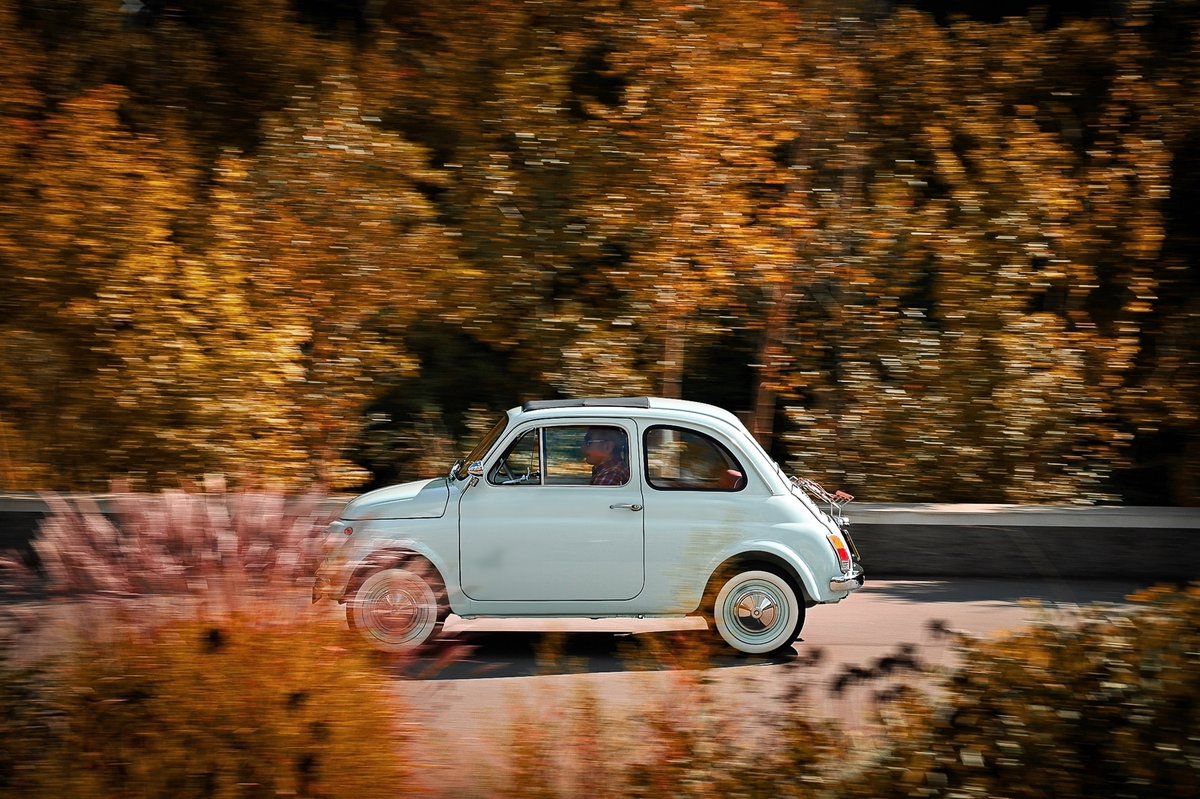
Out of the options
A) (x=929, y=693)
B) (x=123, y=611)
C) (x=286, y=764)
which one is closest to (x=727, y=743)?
(x=929, y=693)

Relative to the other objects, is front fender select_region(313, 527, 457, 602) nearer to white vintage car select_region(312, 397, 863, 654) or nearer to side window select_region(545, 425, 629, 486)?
white vintage car select_region(312, 397, 863, 654)

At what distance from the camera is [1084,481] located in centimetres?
1377

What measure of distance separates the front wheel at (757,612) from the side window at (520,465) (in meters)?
1.47

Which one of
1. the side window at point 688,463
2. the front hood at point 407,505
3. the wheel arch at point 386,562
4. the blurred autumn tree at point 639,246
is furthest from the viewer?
the blurred autumn tree at point 639,246

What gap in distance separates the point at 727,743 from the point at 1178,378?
1153 cm

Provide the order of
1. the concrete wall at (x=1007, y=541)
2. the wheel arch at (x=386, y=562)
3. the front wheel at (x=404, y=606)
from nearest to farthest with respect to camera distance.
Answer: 1. the wheel arch at (x=386, y=562)
2. the front wheel at (x=404, y=606)
3. the concrete wall at (x=1007, y=541)

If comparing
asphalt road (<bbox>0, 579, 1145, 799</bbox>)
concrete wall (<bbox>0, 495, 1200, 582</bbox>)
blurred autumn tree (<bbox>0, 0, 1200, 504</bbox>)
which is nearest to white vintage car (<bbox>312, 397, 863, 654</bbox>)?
asphalt road (<bbox>0, 579, 1145, 799</bbox>)

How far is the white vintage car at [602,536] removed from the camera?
8.40 meters

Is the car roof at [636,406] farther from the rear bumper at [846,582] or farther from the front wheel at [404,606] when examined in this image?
the front wheel at [404,606]

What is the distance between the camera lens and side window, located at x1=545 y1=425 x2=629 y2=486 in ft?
28.1

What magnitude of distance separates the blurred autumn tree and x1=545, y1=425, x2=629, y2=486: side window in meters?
4.81

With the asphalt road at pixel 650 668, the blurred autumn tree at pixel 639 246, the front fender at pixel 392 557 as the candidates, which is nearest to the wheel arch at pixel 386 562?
the front fender at pixel 392 557

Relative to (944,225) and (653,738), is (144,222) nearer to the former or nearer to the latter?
(944,225)

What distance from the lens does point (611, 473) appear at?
8.61 meters
